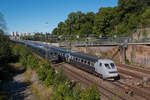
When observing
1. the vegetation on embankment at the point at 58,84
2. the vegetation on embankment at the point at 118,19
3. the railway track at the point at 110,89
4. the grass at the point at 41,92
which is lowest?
the grass at the point at 41,92

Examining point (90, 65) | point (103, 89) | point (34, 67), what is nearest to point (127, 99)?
point (103, 89)

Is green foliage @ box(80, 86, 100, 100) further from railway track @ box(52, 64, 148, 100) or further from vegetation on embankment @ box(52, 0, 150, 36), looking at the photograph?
vegetation on embankment @ box(52, 0, 150, 36)

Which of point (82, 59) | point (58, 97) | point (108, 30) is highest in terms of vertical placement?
point (108, 30)

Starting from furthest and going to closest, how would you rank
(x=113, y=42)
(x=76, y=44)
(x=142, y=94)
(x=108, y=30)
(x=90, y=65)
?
1. (x=108, y=30)
2. (x=76, y=44)
3. (x=113, y=42)
4. (x=90, y=65)
5. (x=142, y=94)

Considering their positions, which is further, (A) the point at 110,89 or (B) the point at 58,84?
(A) the point at 110,89

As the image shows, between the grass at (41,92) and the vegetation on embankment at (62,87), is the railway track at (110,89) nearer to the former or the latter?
the vegetation on embankment at (62,87)

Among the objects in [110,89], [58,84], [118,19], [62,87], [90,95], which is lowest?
[110,89]

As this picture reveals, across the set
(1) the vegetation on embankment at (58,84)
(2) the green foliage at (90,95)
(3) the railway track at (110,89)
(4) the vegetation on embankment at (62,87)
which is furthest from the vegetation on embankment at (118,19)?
(2) the green foliage at (90,95)

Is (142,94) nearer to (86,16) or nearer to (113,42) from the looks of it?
(113,42)

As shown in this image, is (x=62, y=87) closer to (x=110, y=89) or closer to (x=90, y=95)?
(x=90, y=95)

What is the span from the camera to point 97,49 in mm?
47688

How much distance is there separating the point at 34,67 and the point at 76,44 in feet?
91.8

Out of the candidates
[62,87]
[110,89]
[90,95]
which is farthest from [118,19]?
[90,95]

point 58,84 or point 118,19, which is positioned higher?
point 118,19
